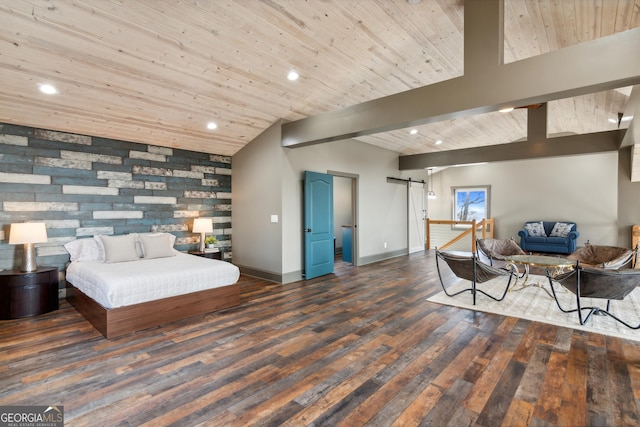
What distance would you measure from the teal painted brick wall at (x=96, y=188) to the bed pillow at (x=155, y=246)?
53 centimetres

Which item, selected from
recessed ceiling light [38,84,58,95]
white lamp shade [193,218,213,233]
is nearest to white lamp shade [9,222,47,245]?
recessed ceiling light [38,84,58,95]

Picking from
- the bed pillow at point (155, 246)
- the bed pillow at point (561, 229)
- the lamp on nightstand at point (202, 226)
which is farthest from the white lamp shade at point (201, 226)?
the bed pillow at point (561, 229)

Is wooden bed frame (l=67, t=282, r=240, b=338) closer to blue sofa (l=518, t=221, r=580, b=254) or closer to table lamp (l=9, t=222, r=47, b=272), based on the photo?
table lamp (l=9, t=222, r=47, b=272)

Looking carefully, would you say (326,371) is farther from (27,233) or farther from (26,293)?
(27,233)

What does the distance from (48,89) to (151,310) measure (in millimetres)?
2796

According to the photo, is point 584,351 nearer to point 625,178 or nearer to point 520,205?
point 625,178

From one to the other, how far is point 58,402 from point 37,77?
129 inches

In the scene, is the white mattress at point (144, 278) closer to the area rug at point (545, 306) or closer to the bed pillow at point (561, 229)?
the area rug at point (545, 306)

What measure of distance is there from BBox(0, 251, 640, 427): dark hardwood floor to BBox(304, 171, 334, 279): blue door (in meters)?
1.88

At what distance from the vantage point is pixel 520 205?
9.89 meters

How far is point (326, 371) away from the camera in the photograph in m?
2.50

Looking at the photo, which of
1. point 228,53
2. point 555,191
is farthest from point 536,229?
point 228,53

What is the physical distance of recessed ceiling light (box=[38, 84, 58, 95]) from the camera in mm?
3523

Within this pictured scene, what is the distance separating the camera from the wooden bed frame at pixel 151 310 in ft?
10.6
